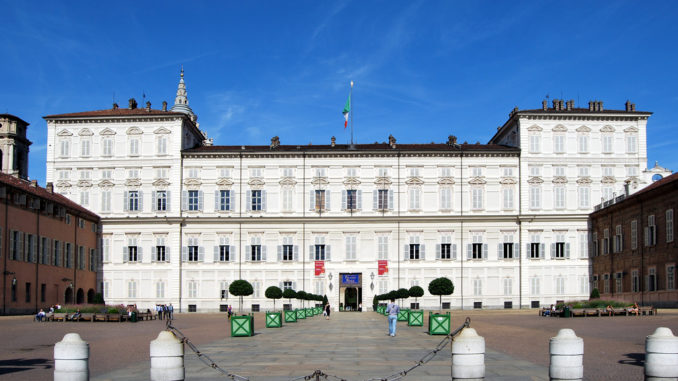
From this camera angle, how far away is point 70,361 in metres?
13.0

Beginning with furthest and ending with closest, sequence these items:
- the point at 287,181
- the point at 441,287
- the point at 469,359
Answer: the point at 287,181 < the point at 441,287 < the point at 469,359

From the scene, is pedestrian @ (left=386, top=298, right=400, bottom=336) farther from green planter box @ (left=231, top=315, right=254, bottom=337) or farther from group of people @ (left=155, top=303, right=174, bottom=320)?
group of people @ (left=155, top=303, right=174, bottom=320)

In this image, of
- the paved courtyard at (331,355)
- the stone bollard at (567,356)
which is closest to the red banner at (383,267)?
the paved courtyard at (331,355)

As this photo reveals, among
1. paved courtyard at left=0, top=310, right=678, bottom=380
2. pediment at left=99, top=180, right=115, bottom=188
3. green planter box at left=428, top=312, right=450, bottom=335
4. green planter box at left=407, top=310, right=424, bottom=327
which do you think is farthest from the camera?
pediment at left=99, top=180, right=115, bottom=188

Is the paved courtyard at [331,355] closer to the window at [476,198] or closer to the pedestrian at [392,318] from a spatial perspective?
the pedestrian at [392,318]

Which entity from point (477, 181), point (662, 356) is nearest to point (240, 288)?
point (477, 181)

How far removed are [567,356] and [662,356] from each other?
6.17ft

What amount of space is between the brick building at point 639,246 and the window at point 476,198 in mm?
9822

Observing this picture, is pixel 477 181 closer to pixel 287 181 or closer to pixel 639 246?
pixel 639 246

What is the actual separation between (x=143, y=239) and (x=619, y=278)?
4085 centimetres

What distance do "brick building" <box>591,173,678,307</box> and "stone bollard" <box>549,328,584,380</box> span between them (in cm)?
4291

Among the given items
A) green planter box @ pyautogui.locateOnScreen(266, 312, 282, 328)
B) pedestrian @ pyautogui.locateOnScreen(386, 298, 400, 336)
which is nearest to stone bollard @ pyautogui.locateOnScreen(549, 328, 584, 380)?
pedestrian @ pyautogui.locateOnScreen(386, 298, 400, 336)

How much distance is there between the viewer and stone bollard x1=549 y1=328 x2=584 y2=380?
13086mm

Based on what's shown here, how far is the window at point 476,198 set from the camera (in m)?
70.5
